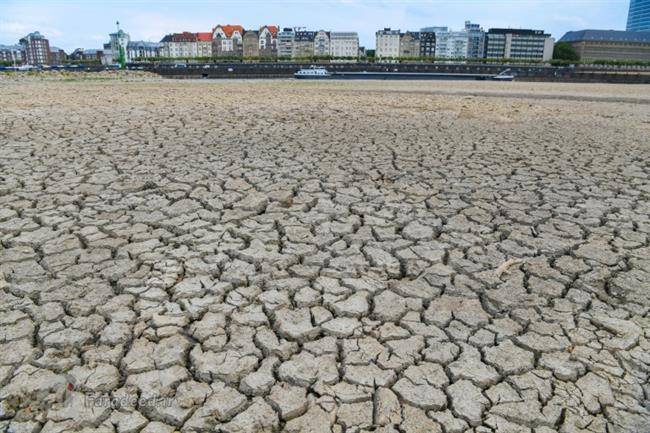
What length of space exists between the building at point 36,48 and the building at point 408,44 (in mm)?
129441

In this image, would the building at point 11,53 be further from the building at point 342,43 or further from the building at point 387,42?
the building at point 387,42

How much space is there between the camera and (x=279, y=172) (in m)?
5.36

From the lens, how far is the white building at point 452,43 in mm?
135000

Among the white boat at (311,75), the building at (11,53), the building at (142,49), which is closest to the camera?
the white boat at (311,75)

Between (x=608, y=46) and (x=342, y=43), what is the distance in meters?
60.8

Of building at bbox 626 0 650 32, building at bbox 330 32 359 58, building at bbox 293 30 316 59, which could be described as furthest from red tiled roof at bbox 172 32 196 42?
building at bbox 626 0 650 32

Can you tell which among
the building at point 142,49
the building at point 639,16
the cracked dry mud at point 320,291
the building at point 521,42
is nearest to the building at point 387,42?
the building at point 521,42

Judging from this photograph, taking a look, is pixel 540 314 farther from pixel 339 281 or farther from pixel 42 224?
pixel 42 224

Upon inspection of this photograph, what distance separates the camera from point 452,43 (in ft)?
446

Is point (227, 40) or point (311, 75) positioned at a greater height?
point (227, 40)

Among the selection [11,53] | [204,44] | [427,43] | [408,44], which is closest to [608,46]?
[427,43]

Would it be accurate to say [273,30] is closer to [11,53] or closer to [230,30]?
[230,30]

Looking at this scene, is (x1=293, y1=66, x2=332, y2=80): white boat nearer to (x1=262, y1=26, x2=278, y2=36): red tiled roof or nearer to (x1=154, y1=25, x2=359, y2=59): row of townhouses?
(x1=154, y1=25, x2=359, y2=59): row of townhouses

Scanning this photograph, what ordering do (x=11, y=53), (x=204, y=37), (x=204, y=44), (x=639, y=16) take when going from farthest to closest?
1. (x=639, y=16)
2. (x=11, y=53)
3. (x=204, y=37)
4. (x=204, y=44)
